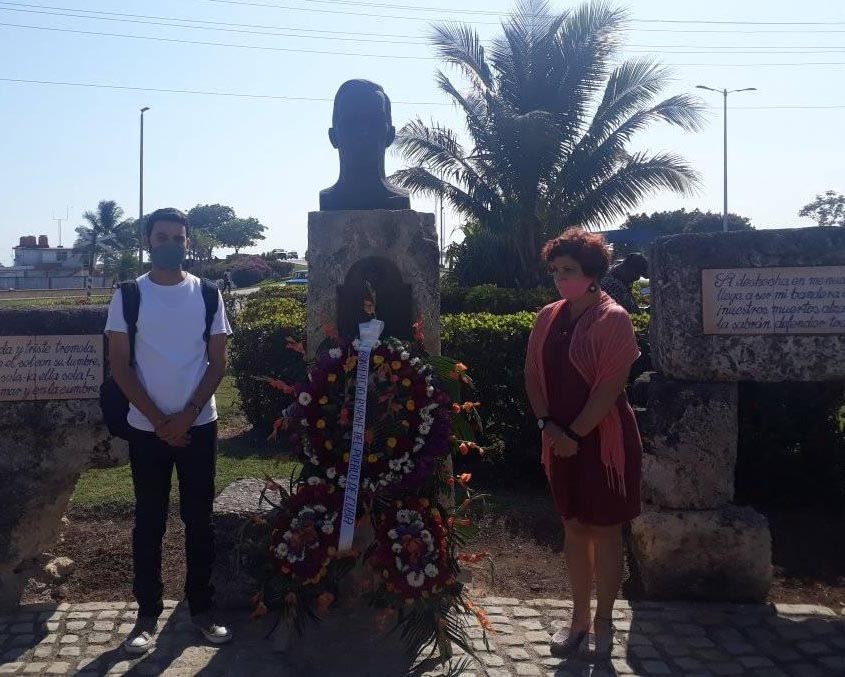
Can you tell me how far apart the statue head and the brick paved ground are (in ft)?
7.52

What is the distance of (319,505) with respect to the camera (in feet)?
11.1

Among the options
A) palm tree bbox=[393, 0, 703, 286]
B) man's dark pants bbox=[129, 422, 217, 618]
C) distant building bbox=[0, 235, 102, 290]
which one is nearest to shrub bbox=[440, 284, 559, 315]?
palm tree bbox=[393, 0, 703, 286]

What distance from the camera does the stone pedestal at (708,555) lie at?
13.3 feet

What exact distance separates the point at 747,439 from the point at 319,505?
3409mm

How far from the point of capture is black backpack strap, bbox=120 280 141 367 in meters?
3.33

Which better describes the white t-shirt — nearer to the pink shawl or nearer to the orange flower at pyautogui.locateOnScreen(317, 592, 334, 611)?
the orange flower at pyautogui.locateOnScreen(317, 592, 334, 611)

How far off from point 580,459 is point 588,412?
22cm

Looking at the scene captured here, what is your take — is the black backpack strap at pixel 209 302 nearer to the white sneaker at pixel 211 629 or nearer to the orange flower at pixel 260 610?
the orange flower at pixel 260 610

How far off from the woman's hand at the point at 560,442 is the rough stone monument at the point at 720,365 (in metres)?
1.13

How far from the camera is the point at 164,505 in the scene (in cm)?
352

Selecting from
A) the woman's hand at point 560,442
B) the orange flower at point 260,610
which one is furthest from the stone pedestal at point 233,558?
the woman's hand at point 560,442

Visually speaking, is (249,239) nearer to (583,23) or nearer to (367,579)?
(583,23)

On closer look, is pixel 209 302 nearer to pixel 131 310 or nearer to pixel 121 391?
pixel 131 310

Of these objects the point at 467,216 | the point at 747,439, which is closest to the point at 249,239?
the point at 467,216
